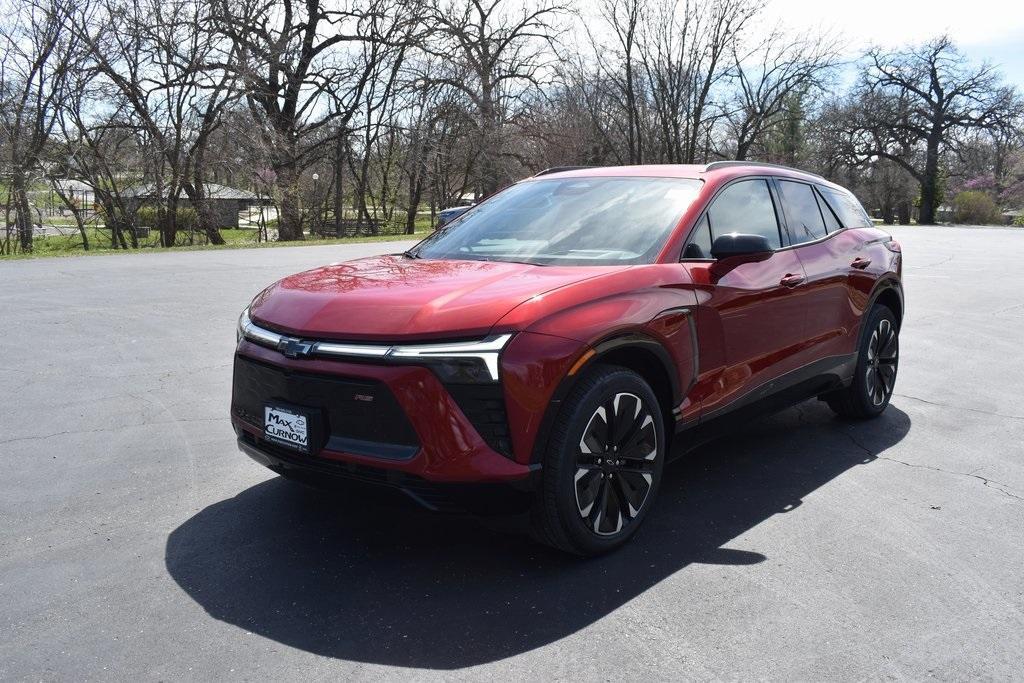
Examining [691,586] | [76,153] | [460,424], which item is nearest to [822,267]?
[691,586]

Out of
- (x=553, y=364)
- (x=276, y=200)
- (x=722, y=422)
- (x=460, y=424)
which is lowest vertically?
(x=722, y=422)

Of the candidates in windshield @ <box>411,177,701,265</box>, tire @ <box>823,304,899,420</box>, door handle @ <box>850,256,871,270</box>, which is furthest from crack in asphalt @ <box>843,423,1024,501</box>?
windshield @ <box>411,177,701,265</box>

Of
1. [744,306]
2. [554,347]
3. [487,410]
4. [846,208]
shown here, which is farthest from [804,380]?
[487,410]

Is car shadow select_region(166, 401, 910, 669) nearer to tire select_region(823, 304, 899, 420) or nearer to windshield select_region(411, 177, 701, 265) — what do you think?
tire select_region(823, 304, 899, 420)

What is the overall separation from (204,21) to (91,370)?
25.3 metres

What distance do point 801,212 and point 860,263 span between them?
644mm

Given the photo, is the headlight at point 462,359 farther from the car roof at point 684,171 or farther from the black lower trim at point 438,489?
the car roof at point 684,171

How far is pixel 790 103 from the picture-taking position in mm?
45344

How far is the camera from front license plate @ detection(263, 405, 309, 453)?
3.28 meters

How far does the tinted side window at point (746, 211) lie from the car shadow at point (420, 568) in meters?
1.38

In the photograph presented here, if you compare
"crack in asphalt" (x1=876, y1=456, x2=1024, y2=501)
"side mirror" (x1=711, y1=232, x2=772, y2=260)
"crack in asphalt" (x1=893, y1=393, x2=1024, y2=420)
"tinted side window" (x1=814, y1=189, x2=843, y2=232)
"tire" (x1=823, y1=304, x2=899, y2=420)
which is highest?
"tinted side window" (x1=814, y1=189, x2=843, y2=232)

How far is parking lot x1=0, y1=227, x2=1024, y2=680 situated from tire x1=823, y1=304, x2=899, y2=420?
0.16m

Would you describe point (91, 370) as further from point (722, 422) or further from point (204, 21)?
point (204, 21)

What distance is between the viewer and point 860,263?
17.8ft
